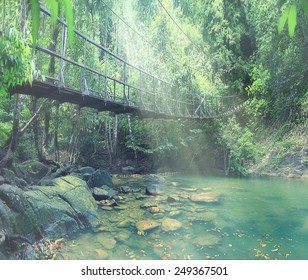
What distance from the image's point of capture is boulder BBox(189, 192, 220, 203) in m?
5.88

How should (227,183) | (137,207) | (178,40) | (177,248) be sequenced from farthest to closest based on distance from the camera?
(178,40), (227,183), (137,207), (177,248)

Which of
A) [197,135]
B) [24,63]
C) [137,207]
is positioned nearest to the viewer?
[24,63]

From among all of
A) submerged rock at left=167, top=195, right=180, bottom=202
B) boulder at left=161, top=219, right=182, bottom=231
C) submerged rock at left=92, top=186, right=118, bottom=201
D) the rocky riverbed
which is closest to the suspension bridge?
the rocky riverbed

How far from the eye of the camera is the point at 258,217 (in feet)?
15.5

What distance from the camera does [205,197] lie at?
20.0ft

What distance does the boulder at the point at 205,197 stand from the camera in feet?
19.3

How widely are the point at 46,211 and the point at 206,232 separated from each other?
2.14m

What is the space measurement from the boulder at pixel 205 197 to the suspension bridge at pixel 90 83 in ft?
7.53

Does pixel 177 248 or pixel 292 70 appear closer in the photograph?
pixel 177 248

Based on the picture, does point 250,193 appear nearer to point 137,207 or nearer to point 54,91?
point 137,207

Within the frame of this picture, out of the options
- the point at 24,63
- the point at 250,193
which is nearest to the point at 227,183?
the point at 250,193

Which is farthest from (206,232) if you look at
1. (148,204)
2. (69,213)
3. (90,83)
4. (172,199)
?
(90,83)

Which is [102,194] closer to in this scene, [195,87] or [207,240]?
[207,240]

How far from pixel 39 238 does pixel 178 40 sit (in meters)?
11.1
